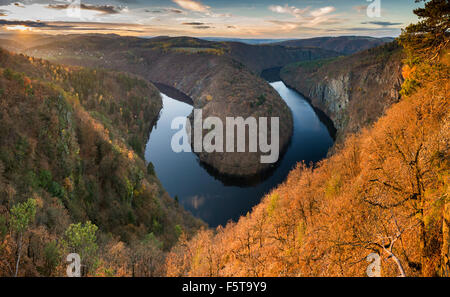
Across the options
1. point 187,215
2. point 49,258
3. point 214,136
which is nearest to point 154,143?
point 214,136

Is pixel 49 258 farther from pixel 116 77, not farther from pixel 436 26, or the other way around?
pixel 116 77

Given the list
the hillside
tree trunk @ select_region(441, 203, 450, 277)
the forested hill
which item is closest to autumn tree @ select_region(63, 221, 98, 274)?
the forested hill

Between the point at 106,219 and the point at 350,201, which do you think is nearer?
the point at 350,201

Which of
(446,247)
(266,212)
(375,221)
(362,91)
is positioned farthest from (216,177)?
(362,91)

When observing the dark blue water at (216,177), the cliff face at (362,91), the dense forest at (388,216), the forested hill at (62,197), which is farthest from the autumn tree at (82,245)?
the cliff face at (362,91)

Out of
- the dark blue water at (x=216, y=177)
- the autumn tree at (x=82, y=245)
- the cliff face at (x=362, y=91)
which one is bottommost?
the dark blue water at (x=216, y=177)

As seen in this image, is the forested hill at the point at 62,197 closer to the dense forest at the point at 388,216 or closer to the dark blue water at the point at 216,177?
the dense forest at the point at 388,216
